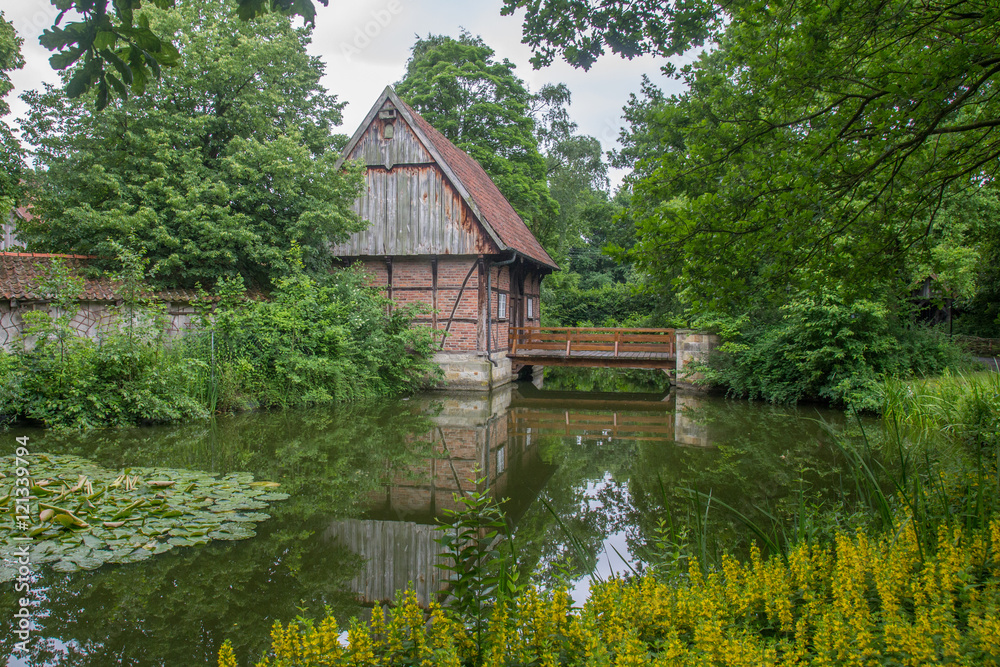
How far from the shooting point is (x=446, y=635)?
7.37 feet

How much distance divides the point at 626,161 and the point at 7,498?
23.0m

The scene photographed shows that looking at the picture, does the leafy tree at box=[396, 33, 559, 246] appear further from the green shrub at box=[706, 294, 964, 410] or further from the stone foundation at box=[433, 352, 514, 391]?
the green shrub at box=[706, 294, 964, 410]

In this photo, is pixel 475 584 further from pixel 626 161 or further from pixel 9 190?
pixel 626 161

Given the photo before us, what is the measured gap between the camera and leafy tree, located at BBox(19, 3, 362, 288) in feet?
37.9

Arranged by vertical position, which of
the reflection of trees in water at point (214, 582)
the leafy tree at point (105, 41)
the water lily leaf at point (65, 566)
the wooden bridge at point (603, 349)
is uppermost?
the leafy tree at point (105, 41)

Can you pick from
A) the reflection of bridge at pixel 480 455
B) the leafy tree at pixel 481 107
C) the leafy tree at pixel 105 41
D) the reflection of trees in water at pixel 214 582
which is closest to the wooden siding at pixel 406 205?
the reflection of bridge at pixel 480 455

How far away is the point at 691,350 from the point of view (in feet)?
51.6

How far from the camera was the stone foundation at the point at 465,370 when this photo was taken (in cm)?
1507

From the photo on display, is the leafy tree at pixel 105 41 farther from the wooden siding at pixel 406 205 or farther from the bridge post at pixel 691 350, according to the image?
the bridge post at pixel 691 350

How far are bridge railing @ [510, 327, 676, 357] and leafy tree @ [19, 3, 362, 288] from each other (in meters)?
6.12

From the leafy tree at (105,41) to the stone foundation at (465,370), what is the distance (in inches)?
498

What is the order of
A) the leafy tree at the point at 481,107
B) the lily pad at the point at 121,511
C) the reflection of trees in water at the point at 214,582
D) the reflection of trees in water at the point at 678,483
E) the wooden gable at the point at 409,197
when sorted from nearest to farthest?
the reflection of trees in water at the point at 214,582, the lily pad at the point at 121,511, the reflection of trees in water at the point at 678,483, the wooden gable at the point at 409,197, the leafy tree at the point at 481,107

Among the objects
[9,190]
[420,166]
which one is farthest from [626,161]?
[9,190]

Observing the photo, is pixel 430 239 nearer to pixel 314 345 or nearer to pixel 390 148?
pixel 390 148
